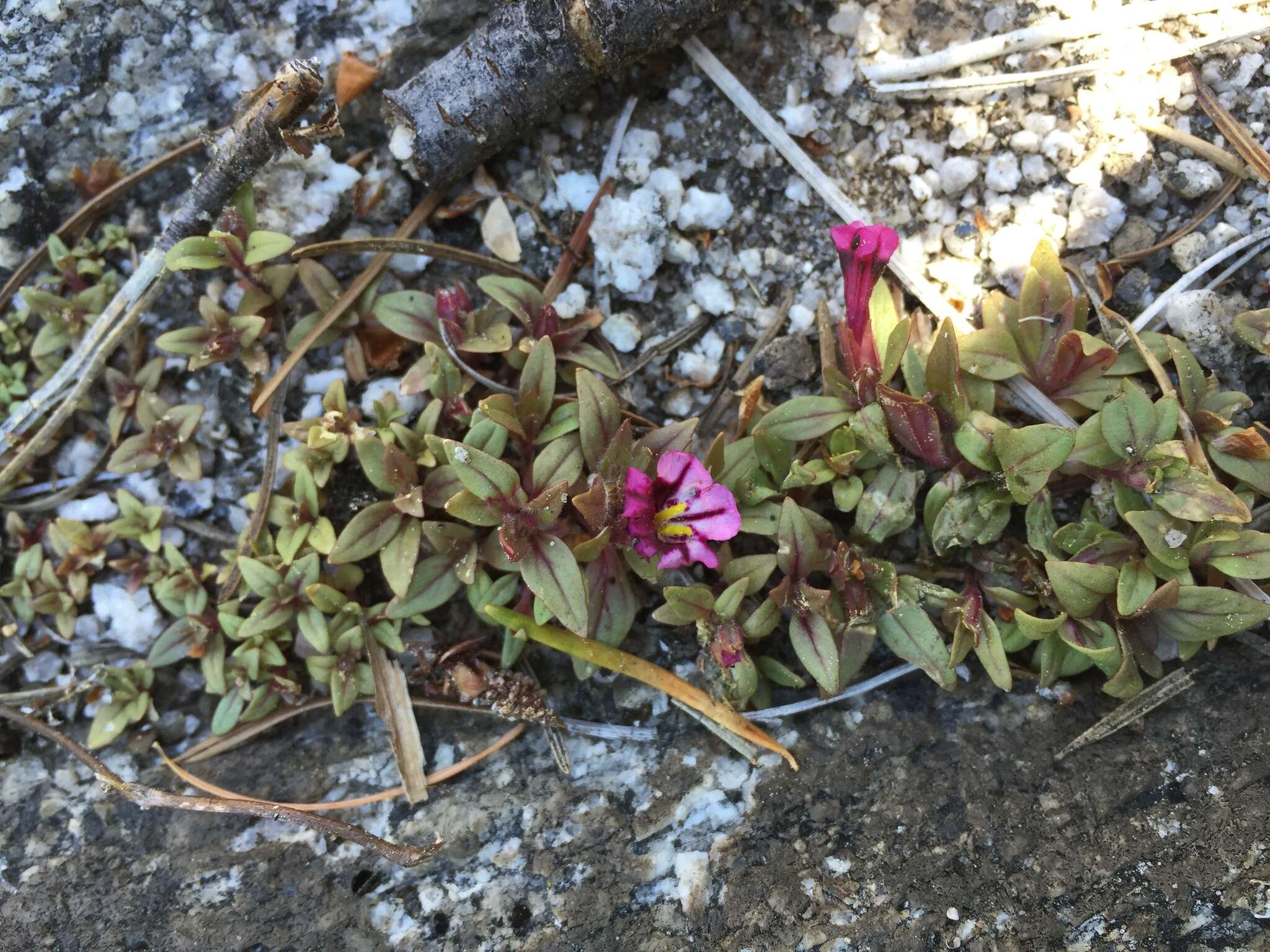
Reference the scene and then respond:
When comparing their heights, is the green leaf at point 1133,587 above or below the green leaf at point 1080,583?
below

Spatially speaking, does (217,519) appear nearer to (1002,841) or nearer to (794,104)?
(794,104)

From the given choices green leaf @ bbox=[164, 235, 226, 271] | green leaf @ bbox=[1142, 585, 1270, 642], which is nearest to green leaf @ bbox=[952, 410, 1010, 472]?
green leaf @ bbox=[1142, 585, 1270, 642]

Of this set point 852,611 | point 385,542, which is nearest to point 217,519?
point 385,542

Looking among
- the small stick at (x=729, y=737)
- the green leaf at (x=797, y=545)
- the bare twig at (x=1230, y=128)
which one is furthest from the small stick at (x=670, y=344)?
the bare twig at (x=1230, y=128)

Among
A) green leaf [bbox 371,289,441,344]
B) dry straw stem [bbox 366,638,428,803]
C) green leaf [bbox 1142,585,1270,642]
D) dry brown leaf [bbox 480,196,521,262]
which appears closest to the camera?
green leaf [bbox 1142,585,1270,642]

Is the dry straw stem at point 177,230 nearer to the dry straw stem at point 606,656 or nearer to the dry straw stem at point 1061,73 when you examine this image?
the dry straw stem at point 606,656

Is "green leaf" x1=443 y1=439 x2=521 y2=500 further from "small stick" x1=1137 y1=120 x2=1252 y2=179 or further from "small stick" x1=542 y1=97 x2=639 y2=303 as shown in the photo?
"small stick" x1=1137 y1=120 x2=1252 y2=179
